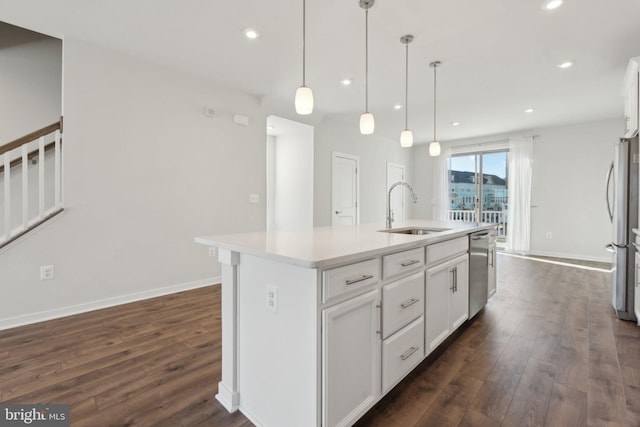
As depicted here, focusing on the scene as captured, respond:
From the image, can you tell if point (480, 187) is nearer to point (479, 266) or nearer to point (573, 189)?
point (573, 189)

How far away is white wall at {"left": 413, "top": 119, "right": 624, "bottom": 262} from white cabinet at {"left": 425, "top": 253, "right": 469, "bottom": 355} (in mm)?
4900

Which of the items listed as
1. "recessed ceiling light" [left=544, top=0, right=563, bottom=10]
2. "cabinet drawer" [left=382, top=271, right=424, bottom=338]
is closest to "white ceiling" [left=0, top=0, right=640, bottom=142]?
"recessed ceiling light" [left=544, top=0, right=563, bottom=10]

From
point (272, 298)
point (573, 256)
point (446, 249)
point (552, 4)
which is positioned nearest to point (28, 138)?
point (272, 298)

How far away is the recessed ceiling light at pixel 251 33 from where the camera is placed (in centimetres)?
262

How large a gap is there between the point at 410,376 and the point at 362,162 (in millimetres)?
4896

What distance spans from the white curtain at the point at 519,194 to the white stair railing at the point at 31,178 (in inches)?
287

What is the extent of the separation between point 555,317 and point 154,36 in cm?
450

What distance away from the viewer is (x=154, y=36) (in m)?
2.73

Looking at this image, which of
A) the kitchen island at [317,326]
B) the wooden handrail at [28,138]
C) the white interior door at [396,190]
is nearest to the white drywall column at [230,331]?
the kitchen island at [317,326]

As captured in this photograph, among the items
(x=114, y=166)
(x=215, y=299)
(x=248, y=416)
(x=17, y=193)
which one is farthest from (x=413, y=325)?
(x=17, y=193)

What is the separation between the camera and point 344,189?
586 centimetres

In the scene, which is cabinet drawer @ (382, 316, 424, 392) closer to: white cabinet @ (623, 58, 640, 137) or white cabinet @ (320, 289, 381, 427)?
white cabinet @ (320, 289, 381, 427)

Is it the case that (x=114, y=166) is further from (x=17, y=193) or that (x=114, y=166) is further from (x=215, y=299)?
(x=215, y=299)

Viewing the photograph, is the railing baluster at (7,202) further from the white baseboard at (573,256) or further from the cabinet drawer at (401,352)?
the white baseboard at (573,256)
